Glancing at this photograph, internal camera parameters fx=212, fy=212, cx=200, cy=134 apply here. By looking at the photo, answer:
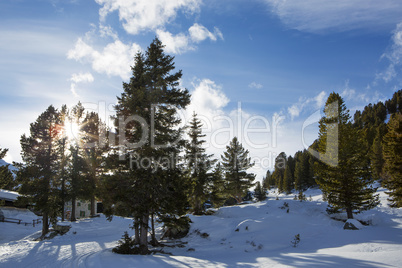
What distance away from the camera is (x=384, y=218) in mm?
20219

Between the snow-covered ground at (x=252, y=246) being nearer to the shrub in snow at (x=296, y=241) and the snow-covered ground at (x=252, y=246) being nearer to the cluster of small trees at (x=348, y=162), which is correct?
the shrub in snow at (x=296, y=241)

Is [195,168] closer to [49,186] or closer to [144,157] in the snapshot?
[144,157]

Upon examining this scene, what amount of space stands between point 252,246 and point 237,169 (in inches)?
908

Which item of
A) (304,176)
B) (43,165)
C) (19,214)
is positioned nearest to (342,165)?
(43,165)

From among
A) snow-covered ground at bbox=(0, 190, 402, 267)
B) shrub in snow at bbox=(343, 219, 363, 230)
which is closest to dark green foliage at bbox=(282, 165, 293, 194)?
snow-covered ground at bbox=(0, 190, 402, 267)

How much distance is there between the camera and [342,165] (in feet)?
67.5

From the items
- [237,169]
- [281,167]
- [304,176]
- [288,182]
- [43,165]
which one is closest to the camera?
[43,165]

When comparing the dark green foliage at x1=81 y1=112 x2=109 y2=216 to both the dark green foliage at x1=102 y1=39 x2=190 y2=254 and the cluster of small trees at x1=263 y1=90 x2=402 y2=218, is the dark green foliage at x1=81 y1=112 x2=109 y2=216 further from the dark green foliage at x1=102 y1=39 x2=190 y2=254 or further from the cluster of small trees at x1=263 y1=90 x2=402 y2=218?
the cluster of small trees at x1=263 y1=90 x2=402 y2=218

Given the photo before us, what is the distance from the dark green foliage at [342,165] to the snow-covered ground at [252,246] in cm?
217

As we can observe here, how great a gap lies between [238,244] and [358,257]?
8.58 m

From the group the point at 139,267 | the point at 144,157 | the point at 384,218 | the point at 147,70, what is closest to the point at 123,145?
the point at 144,157

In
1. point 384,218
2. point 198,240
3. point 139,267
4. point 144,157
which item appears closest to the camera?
point 139,267

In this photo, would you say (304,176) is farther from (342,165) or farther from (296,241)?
(296,241)

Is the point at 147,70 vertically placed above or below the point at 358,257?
above
